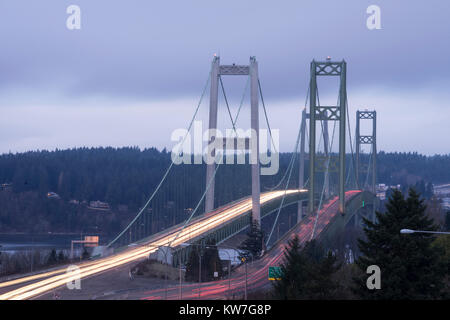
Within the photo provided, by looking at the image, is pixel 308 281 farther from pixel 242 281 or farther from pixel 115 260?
pixel 115 260

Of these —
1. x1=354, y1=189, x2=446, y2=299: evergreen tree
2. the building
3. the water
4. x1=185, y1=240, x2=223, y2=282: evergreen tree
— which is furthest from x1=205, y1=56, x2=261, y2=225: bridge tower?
the building

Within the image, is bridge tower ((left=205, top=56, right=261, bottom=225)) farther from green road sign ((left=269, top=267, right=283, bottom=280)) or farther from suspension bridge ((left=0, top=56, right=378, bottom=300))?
green road sign ((left=269, top=267, right=283, bottom=280))

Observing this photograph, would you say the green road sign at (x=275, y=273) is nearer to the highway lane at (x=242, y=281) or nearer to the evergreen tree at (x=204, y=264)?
the highway lane at (x=242, y=281)

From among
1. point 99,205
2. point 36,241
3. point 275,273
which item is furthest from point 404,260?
point 99,205

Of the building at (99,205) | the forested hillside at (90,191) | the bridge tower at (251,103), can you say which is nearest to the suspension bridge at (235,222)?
the bridge tower at (251,103)

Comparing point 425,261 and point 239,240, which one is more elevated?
point 425,261
